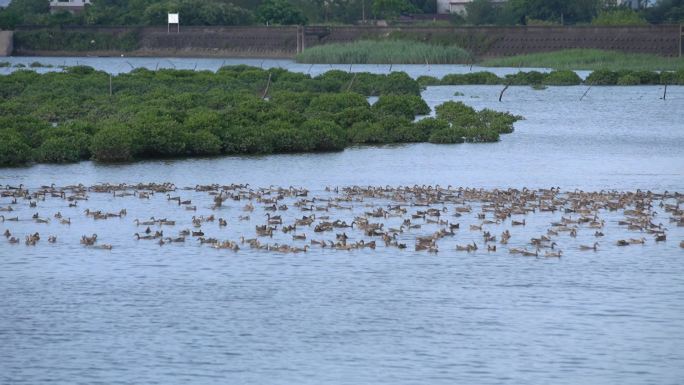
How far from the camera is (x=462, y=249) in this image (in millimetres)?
30219

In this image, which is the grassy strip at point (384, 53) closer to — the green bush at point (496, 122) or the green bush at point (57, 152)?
the green bush at point (496, 122)

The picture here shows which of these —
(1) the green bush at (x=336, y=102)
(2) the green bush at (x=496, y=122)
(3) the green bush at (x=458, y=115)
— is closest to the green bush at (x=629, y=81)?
(2) the green bush at (x=496, y=122)

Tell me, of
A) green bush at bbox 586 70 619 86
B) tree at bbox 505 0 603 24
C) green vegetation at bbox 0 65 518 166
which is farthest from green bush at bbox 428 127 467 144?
tree at bbox 505 0 603 24

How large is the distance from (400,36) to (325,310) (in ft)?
456

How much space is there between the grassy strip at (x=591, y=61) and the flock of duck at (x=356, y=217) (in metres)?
90.6

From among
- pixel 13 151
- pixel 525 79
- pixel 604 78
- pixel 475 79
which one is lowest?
pixel 13 151

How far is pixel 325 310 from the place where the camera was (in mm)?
24828

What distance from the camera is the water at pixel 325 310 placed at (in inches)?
830

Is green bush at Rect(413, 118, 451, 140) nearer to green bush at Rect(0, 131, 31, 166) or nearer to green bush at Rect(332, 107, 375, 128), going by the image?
green bush at Rect(332, 107, 375, 128)

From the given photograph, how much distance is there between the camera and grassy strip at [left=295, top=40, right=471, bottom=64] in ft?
479

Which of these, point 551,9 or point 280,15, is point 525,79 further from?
point 280,15

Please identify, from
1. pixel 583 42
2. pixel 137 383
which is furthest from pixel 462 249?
pixel 583 42

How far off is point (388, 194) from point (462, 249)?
8.75m

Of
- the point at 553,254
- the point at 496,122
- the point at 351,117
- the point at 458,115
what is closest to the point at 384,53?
the point at 458,115
